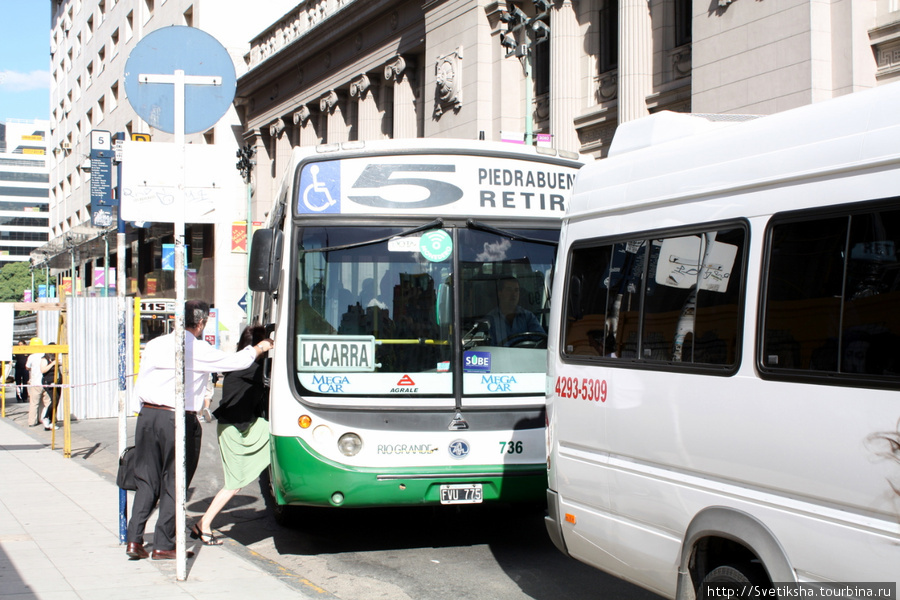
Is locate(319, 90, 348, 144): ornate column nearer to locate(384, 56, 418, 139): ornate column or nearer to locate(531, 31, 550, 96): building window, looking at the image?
locate(384, 56, 418, 139): ornate column

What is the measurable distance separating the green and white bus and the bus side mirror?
1 cm

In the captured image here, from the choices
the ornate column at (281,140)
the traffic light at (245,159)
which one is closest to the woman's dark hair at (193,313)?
the traffic light at (245,159)

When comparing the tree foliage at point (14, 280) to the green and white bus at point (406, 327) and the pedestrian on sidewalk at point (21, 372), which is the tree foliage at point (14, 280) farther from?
the green and white bus at point (406, 327)

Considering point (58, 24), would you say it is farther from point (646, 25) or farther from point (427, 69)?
point (646, 25)

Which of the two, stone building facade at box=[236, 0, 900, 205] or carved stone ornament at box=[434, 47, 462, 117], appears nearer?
stone building facade at box=[236, 0, 900, 205]

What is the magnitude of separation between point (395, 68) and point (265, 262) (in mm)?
25261

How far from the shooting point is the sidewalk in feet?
19.4

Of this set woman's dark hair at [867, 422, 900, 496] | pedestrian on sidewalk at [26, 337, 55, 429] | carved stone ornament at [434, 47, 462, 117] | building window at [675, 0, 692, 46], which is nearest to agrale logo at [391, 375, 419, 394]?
woman's dark hair at [867, 422, 900, 496]

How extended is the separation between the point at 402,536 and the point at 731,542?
4150 mm

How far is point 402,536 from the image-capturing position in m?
7.94

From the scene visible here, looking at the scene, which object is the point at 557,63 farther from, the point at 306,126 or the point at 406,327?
the point at 306,126

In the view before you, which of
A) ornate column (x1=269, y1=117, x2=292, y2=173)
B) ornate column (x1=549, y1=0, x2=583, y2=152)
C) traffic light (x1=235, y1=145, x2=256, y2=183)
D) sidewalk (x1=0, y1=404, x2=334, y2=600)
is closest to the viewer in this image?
sidewalk (x1=0, y1=404, x2=334, y2=600)

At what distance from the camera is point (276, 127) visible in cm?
4303

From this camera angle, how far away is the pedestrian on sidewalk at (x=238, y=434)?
24.3 feet
